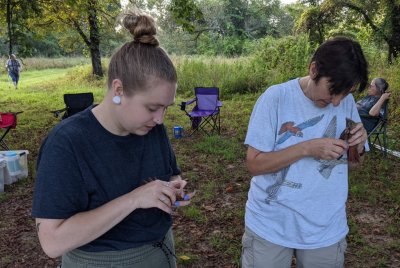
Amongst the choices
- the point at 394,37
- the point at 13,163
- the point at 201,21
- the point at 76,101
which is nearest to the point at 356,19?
the point at 394,37

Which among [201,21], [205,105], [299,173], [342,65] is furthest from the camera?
[201,21]

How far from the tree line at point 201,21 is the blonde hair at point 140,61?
109mm

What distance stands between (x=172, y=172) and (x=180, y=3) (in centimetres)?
500

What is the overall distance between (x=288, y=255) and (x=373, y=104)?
4.94m

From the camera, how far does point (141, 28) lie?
4.01 ft

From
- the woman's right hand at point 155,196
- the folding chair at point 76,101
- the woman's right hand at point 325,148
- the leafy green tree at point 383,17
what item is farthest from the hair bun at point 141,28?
the leafy green tree at point 383,17

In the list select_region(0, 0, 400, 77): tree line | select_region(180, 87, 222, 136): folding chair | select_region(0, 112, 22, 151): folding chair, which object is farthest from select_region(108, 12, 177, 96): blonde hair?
select_region(180, 87, 222, 136): folding chair

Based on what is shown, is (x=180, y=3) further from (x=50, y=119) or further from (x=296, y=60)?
(x=296, y=60)

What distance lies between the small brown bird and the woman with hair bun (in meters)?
0.83

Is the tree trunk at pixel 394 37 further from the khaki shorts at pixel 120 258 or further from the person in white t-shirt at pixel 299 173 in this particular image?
the khaki shorts at pixel 120 258

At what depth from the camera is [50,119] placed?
9.09 metres

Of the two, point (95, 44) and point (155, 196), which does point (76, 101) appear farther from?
point (95, 44)

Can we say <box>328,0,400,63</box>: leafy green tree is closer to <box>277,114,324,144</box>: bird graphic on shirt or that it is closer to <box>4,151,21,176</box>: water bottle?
<box>4,151,21,176</box>: water bottle

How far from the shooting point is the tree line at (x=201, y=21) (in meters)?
6.99
